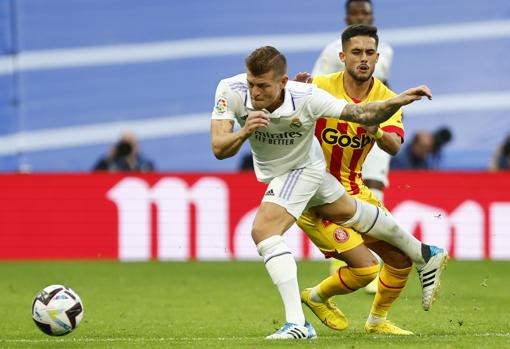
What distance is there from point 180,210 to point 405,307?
6.16m

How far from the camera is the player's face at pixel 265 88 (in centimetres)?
827

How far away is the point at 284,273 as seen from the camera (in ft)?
27.5

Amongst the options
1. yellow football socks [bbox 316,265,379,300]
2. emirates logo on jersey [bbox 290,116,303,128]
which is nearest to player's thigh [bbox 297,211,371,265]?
yellow football socks [bbox 316,265,379,300]

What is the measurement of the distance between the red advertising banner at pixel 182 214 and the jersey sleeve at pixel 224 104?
8.46 meters

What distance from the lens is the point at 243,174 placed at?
17.4m

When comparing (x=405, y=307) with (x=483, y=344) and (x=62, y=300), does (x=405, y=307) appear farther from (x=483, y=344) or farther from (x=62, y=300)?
(x=62, y=300)

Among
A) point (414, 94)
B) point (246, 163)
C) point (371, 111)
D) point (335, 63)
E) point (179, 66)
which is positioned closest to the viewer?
point (414, 94)

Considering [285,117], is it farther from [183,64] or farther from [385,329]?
[183,64]

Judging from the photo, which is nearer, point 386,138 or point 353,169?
point 386,138

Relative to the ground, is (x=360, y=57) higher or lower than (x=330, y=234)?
higher

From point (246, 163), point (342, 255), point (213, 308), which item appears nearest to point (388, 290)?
point (342, 255)

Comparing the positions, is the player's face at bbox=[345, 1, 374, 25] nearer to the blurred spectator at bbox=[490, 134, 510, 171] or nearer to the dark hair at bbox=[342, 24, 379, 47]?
the dark hair at bbox=[342, 24, 379, 47]

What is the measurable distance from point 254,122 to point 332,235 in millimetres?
1539

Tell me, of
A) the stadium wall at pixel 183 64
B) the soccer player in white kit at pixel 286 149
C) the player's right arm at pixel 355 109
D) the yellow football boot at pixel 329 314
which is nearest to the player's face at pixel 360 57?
the soccer player in white kit at pixel 286 149
